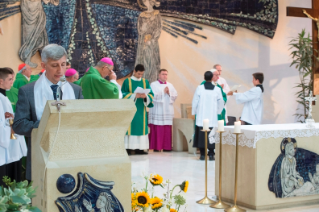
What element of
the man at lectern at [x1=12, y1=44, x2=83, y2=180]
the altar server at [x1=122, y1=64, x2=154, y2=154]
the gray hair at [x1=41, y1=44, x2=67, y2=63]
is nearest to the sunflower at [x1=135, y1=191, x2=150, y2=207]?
the man at lectern at [x1=12, y1=44, x2=83, y2=180]

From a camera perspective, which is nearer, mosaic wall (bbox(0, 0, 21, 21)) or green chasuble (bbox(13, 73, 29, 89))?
green chasuble (bbox(13, 73, 29, 89))

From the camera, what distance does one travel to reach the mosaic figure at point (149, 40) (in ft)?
31.4

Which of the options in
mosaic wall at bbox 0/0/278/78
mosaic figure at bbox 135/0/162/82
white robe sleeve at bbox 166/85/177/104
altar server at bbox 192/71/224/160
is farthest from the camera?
mosaic figure at bbox 135/0/162/82

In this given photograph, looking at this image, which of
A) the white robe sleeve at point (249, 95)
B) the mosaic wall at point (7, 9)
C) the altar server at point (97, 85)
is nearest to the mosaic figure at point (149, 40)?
the white robe sleeve at point (249, 95)

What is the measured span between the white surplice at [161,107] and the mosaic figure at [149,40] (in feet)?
1.64

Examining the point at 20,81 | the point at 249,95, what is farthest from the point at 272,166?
the point at 20,81

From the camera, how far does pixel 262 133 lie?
176 inches

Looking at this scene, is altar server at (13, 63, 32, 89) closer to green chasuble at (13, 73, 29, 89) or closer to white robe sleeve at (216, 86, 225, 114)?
green chasuble at (13, 73, 29, 89)

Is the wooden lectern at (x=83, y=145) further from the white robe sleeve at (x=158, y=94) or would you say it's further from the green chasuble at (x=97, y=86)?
the white robe sleeve at (x=158, y=94)

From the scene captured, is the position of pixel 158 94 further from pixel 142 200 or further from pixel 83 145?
pixel 83 145

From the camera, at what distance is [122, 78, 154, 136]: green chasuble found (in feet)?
28.6

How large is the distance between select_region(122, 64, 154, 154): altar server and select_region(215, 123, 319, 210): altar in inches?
155

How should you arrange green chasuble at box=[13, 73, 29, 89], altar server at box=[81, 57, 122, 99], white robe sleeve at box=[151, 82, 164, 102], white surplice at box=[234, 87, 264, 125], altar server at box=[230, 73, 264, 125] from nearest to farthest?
altar server at box=[81, 57, 122, 99] < green chasuble at box=[13, 73, 29, 89] < altar server at box=[230, 73, 264, 125] < white surplice at box=[234, 87, 264, 125] < white robe sleeve at box=[151, 82, 164, 102]

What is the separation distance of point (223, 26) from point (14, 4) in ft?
16.0
